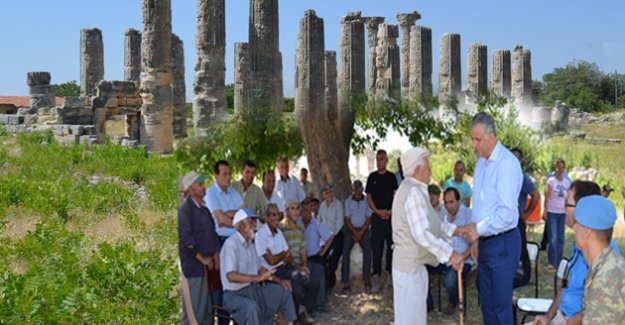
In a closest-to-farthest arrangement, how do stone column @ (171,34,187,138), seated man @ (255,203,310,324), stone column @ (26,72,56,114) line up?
seated man @ (255,203,310,324) < stone column @ (171,34,187,138) < stone column @ (26,72,56,114)

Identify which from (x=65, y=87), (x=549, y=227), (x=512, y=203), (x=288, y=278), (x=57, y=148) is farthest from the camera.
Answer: (x=65, y=87)

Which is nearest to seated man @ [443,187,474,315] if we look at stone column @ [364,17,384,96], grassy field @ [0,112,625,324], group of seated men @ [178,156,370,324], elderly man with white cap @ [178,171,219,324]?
grassy field @ [0,112,625,324]

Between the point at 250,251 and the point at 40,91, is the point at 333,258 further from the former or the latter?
the point at 40,91

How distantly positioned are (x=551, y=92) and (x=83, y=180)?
24.3 m

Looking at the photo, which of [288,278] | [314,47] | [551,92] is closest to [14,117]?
[314,47]

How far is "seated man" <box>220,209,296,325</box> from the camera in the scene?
6.42 m

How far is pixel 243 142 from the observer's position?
27.1 feet

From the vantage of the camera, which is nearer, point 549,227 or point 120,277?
point 120,277

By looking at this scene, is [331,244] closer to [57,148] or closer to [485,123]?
[485,123]

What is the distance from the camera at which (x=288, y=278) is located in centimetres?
765

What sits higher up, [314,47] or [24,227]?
[314,47]

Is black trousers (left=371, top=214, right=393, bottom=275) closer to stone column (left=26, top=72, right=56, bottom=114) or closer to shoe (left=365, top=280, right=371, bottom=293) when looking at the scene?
shoe (left=365, top=280, right=371, bottom=293)

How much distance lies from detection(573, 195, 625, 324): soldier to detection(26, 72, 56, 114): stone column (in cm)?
2992

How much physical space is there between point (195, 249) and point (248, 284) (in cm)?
57
